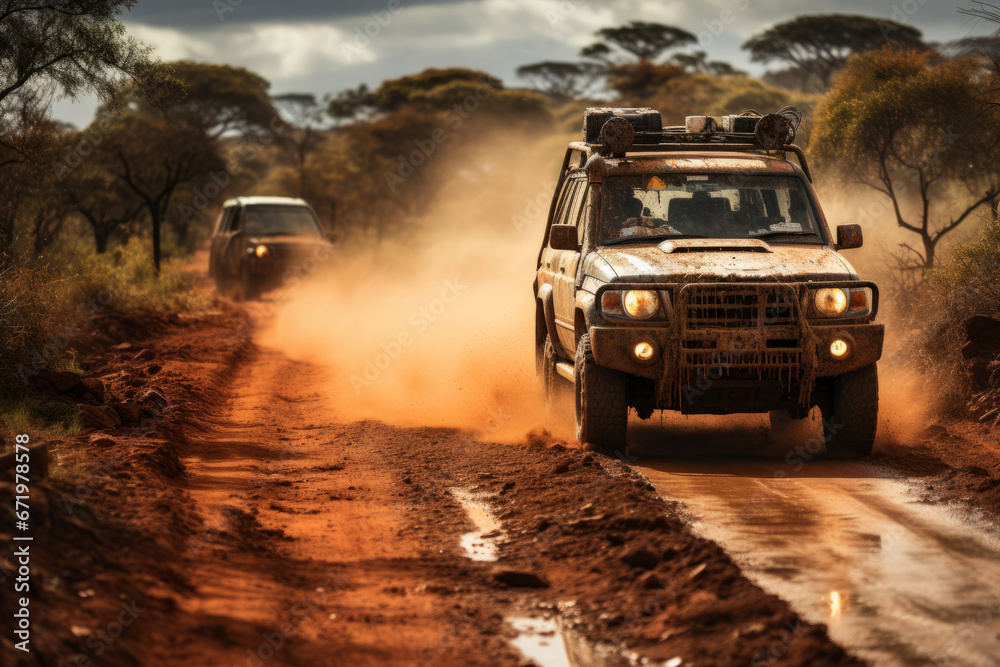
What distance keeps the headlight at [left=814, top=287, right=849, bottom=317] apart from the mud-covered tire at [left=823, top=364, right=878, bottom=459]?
1.63 ft

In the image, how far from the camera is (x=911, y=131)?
17875 millimetres

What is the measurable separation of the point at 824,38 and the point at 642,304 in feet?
132

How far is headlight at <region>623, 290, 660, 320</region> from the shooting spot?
7492mm

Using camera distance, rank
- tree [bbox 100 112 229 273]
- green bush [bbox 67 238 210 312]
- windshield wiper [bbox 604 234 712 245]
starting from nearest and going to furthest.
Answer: windshield wiper [bbox 604 234 712 245], green bush [bbox 67 238 210 312], tree [bbox 100 112 229 273]

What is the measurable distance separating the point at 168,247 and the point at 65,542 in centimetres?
3379

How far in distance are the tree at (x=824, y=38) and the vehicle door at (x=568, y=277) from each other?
118ft

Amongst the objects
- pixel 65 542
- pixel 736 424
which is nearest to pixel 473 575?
pixel 65 542

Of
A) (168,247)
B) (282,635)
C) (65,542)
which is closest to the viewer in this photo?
(282,635)

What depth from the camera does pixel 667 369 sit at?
290 inches

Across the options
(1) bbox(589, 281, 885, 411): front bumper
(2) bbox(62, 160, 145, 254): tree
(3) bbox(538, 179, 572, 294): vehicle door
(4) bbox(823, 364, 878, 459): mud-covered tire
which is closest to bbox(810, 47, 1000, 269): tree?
(3) bbox(538, 179, 572, 294): vehicle door

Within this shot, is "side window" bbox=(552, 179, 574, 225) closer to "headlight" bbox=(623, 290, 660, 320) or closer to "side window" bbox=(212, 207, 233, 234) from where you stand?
"headlight" bbox=(623, 290, 660, 320)

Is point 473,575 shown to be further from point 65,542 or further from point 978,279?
point 978,279

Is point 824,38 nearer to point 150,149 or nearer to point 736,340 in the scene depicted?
point 150,149

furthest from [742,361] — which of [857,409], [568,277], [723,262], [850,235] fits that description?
[568,277]
